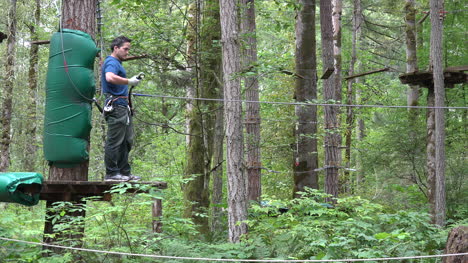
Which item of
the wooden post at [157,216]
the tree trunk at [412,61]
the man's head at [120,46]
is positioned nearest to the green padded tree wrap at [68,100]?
the man's head at [120,46]

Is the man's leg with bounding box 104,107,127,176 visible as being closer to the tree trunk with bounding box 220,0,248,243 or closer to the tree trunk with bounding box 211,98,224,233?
the tree trunk with bounding box 220,0,248,243

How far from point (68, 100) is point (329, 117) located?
754 centimetres

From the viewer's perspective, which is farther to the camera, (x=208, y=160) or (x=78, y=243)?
(x=208, y=160)

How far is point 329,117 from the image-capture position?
1228cm

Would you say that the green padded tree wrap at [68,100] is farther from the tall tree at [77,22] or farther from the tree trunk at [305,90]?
the tree trunk at [305,90]

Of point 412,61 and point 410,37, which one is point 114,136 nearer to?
point 412,61

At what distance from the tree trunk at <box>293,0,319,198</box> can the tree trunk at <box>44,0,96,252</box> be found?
5.61 metres

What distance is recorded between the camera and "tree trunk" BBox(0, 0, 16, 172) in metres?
13.2

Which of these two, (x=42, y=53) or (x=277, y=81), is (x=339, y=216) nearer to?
(x=277, y=81)

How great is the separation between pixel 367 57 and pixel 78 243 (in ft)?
59.4

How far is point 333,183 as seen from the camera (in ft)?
39.6

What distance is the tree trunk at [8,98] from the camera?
13.2 metres

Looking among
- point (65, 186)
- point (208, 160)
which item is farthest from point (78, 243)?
point (208, 160)

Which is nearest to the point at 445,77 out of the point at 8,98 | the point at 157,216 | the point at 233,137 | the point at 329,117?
the point at 329,117
